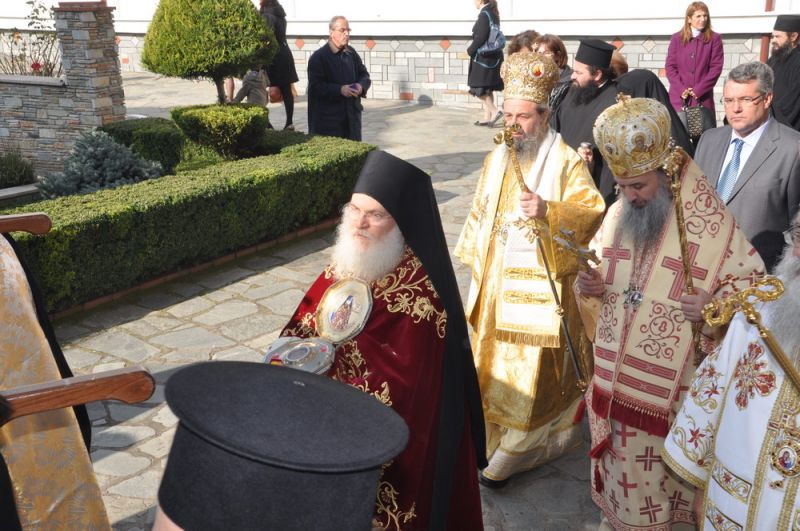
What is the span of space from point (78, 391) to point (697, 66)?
409 inches

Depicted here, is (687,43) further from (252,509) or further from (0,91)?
(252,509)

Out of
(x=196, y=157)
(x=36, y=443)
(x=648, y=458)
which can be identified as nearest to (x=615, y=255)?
(x=648, y=458)

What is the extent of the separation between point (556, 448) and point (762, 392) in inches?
95.5

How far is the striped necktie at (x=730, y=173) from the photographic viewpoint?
5.14m

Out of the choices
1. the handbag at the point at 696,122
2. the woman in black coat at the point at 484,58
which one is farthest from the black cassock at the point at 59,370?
the woman in black coat at the point at 484,58

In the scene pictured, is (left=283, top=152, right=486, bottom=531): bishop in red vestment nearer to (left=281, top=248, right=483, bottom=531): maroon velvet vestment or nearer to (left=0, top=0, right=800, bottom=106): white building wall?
(left=281, top=248, right=483, bottom=531): maroon velvet vestment

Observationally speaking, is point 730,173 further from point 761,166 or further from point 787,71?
point 787,71

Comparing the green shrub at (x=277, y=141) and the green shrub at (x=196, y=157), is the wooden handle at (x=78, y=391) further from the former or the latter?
the green shrub at (x=277, y=141)

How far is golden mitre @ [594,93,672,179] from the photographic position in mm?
3609

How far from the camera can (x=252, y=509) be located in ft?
4.77

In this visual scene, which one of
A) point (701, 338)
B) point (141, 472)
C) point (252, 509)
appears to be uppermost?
point (252, 509)

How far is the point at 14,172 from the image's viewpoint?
34.8 feet

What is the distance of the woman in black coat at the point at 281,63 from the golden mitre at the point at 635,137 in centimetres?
1072

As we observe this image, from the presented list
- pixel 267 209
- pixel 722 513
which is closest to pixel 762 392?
pixel 722 513
